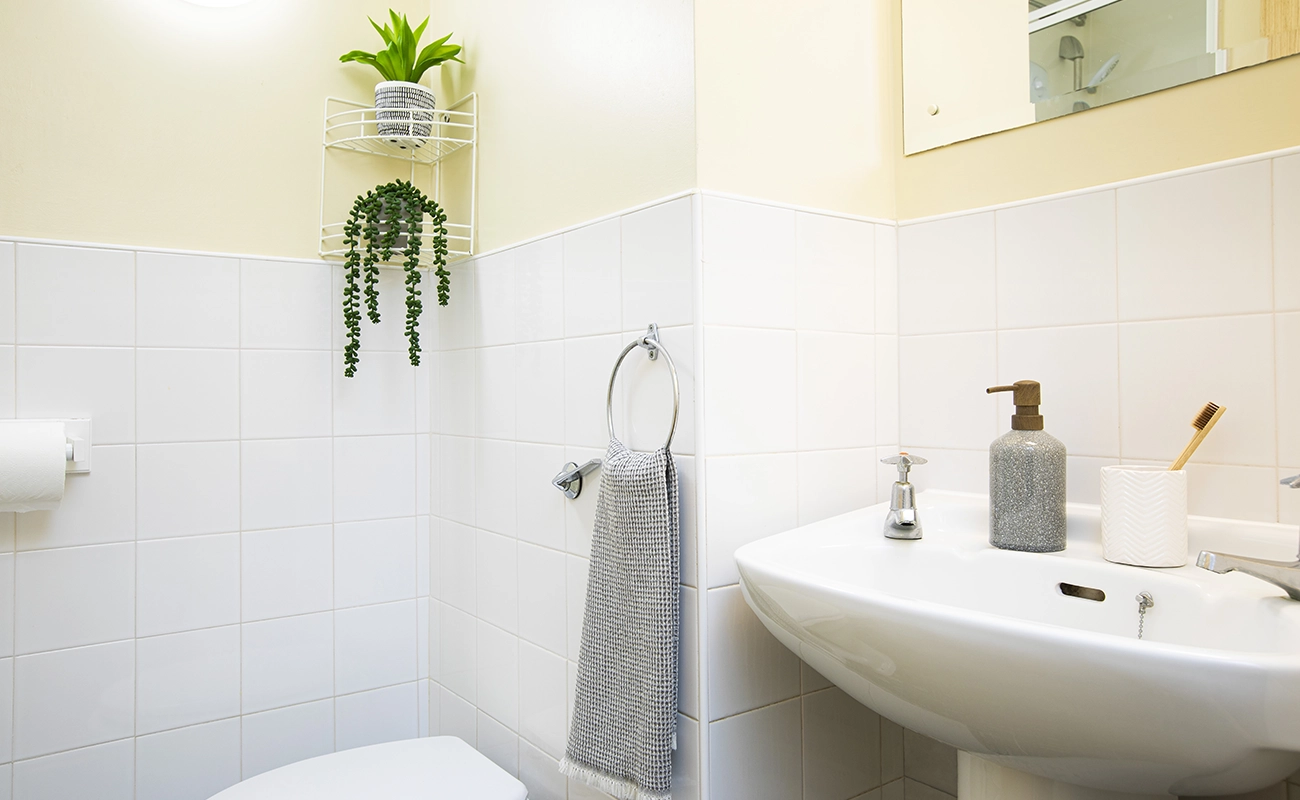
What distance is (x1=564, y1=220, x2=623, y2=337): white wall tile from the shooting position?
4.01 ft

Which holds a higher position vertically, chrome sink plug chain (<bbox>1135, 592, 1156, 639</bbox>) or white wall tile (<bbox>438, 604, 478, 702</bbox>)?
chrome sink plug chain (<bbox>1135, 592, 1156, 639</bbox>)

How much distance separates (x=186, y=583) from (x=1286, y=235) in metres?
1.80

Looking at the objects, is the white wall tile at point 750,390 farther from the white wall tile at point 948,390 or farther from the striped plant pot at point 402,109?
the striped plant pot at point 402,109

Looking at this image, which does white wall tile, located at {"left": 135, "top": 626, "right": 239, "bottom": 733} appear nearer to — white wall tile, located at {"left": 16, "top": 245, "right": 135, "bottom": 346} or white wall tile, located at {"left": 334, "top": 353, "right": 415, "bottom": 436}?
white wall tile, located at {"left": 334, "top": 353, "right": 415, "bottom": 436}

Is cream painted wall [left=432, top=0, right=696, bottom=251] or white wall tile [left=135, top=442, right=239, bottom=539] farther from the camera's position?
white wall tile [left=135, top=442, right=239, bottom=539]

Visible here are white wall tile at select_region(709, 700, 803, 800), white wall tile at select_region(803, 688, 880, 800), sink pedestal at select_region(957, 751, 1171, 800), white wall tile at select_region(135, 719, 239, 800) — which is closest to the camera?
sink pedestal at select_region(957, 751, 1171, 800)

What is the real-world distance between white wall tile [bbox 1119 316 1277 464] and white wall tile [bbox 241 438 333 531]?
1423 mm

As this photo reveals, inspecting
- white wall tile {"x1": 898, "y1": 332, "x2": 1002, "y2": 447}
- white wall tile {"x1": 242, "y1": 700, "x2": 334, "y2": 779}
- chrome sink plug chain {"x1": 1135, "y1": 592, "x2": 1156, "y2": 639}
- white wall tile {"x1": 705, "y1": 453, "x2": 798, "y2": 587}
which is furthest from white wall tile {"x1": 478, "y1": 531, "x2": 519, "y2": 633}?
chrome sink plug chain {"x1": 1135, "y1": 592, "x2": 1156, "y2": 639}

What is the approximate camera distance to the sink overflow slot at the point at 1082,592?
952mm

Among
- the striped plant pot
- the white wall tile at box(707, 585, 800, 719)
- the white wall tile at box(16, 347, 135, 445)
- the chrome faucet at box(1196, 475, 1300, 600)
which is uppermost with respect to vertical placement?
the striped plant pot

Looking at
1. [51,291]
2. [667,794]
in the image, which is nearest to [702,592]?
[667,794]

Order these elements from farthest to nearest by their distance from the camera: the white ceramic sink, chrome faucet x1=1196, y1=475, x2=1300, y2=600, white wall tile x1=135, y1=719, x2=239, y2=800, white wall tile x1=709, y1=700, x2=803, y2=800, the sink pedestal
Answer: white wall tile x1=135, y1=719, x2=239, y2=800 → white wall tile x1=709, y1=700, x2=803, y2=800 → the sink pedestal → chrome faucet x1=1196, y1=475, x2=1300, y2=600 → the white ceramic sink

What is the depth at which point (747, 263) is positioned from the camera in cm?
113

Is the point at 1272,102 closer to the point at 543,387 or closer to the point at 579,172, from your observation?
the point at 579,172
